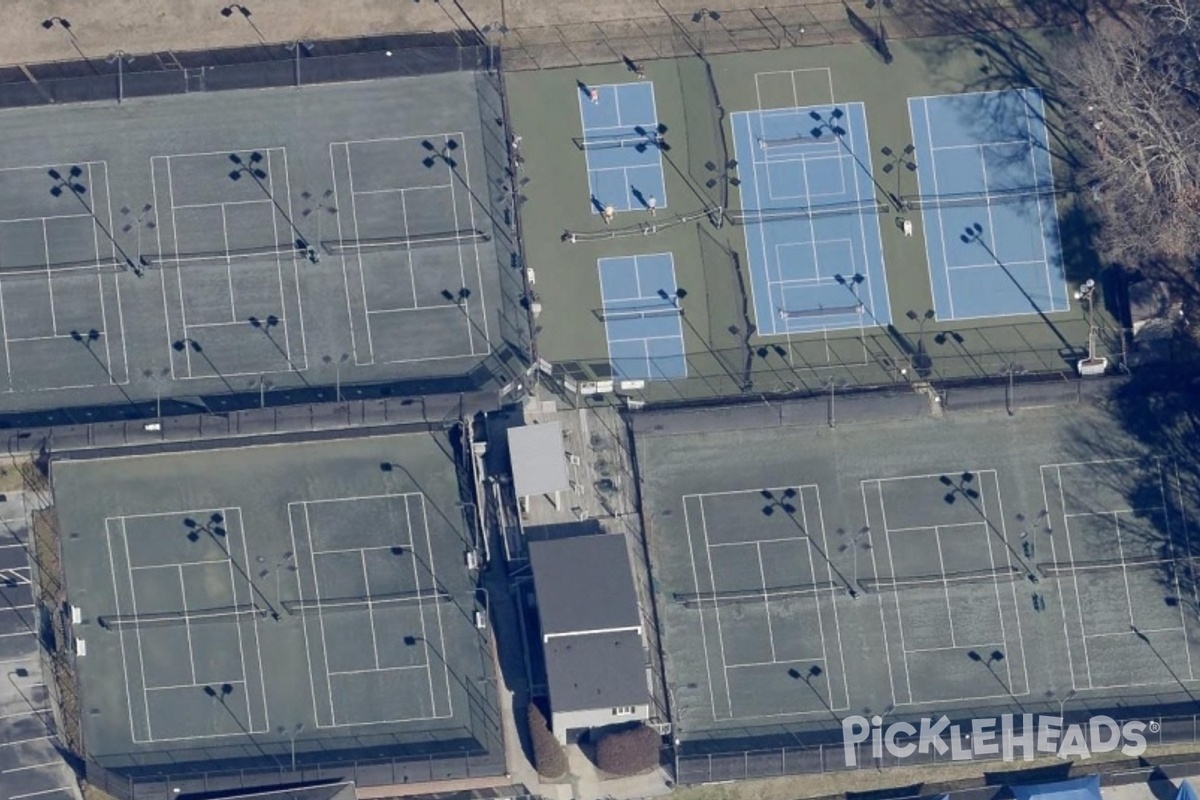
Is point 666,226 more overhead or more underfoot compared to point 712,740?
more overhead

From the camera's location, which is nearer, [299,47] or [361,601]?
[361,601]

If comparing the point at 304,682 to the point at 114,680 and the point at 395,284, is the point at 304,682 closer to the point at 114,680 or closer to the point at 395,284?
the point at 114,680

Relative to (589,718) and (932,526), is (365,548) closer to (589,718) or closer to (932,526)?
(589,718)

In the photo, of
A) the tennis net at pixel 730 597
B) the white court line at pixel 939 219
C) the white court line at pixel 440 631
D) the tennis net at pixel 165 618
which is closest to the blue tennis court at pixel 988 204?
the white court line at pixel 939 219

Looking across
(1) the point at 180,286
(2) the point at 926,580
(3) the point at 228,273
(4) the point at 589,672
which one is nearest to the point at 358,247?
(3) the point at 228,273

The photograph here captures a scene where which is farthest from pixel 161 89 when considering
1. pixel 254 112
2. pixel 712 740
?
pixel 712 740

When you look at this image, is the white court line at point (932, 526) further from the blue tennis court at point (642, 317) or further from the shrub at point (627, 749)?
the shrub at point (627, 749)
